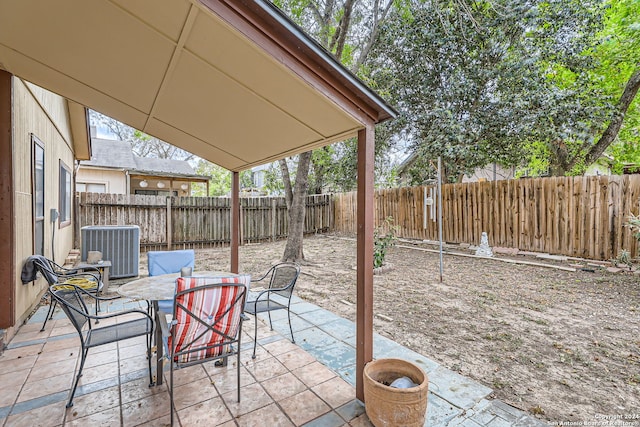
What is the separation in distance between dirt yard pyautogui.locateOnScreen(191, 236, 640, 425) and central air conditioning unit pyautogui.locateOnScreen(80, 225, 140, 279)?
5.04 feet

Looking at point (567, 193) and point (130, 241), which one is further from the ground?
point (567, 193)

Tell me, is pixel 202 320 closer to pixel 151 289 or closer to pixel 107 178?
pixel 151 289

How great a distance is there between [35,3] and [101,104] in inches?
51.1

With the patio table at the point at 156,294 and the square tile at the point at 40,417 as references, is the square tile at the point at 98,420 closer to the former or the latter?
the square tile at the point at 40,417

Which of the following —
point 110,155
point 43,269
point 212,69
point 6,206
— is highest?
point 110,155

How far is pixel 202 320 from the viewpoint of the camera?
6.18 feet

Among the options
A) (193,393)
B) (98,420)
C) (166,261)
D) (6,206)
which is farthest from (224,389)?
(6,206)

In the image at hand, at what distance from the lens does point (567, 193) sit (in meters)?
6.24

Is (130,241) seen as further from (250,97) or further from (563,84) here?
(563,84)

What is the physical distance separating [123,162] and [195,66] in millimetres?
12664

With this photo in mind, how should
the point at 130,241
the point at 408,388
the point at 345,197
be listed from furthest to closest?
Answer: the point at 345,197, the point at 130,241, the point at 408,388

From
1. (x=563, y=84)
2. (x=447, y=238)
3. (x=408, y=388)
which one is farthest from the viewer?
(x=447, y=238)

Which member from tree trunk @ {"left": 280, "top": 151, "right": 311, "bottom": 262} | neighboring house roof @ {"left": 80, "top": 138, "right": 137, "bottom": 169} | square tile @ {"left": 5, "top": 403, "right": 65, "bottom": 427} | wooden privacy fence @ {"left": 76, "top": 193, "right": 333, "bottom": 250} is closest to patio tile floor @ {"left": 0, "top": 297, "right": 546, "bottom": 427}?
square tile @ {"left": 5, "top": 403, "right": 65, "bottom": 427}

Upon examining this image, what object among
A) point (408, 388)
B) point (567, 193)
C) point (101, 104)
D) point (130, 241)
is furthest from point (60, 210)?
point (567, 193)
